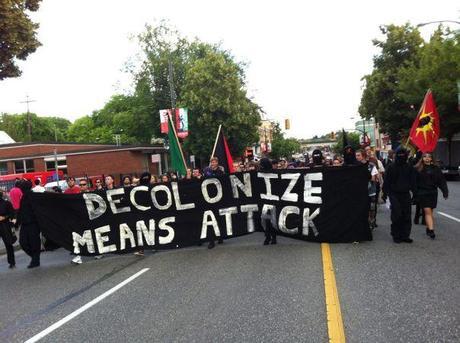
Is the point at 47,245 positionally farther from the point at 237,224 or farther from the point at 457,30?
the point at 457,30

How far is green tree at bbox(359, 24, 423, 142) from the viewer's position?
147 ft

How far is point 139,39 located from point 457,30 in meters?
37.6

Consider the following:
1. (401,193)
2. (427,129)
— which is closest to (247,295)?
(401,193)

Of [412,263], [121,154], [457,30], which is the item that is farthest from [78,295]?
[121,154]

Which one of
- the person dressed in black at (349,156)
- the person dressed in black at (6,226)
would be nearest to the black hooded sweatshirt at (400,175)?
the person dressed in black at (349,156)

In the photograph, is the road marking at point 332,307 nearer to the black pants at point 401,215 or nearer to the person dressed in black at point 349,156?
the black pants at point 401,215

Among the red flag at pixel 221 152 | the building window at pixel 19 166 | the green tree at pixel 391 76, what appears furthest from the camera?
the building window at pixel 19 166

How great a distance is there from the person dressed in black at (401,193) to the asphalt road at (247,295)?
313 millimetres

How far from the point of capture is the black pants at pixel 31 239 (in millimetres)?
9625

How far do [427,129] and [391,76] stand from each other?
117 feet

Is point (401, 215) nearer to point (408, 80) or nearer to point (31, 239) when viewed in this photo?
point (31, 239)

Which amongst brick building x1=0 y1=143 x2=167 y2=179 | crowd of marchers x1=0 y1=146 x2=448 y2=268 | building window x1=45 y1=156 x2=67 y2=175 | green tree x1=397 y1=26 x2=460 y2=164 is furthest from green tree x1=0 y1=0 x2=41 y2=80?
building window x1=45 y1=156 x2=67 y2=175

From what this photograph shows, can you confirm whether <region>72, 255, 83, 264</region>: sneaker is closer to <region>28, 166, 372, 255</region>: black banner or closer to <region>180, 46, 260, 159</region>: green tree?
<region>28, 166, 372, 255</region>: black banner

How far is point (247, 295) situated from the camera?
6.15 metres
